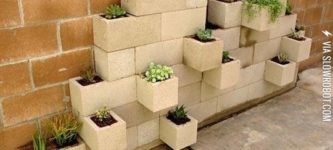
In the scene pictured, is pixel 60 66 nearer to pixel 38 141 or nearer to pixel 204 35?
pixel 38 141

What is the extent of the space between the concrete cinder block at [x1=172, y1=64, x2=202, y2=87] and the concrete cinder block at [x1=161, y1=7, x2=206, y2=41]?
287 millimetres

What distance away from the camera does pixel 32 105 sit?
96.3 inches

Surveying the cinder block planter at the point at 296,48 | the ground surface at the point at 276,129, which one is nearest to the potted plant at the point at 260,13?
the cinder block planter at the point at 296,48

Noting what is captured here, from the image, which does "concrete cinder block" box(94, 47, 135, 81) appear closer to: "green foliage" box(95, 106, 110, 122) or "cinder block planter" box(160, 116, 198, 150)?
"green foliage" box(95, 106, 110, 122)

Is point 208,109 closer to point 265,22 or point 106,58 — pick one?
point 265,22

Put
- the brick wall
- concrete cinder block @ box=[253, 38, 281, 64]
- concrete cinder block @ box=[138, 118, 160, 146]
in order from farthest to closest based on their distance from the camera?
the brick wall
concrete cinder block @ box=[253, 38, 281, 64]
concrete cinder block @ box=[138, 118, 160, 146]

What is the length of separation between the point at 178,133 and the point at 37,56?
1.24 meters

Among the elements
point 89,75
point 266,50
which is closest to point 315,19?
point 266,50

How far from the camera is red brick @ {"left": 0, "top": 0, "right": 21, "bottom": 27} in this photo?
2.15m

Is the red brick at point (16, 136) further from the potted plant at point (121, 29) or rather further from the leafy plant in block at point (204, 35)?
the leafy plant in block at point (204, 35)

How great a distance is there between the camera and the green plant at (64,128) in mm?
2521

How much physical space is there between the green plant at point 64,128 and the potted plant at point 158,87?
0.54 metres

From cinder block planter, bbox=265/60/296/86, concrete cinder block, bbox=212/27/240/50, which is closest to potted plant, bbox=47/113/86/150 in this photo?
concrete cinder block, bbox=212/27/240/50

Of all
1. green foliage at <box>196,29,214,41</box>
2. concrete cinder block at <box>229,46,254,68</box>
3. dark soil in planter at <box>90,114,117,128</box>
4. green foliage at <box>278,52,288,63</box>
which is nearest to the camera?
dark soil in planter at <box>90,114,117,128</box>
